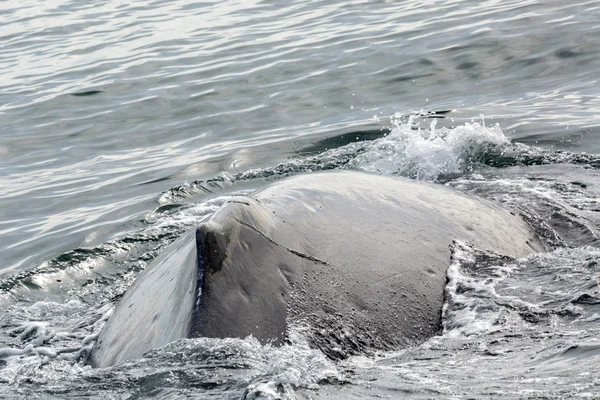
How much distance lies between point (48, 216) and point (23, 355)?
4.19 m

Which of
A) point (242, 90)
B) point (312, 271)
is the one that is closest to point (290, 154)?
point (242, 90)

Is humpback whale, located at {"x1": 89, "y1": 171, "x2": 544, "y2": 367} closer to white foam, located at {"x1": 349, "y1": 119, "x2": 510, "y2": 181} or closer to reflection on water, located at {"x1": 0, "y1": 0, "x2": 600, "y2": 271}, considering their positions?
white foam, located at {"x1": 349, "y1": 119, "x2": 510, "y2": 181}

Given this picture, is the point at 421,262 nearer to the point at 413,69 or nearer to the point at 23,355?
the point at 23,355

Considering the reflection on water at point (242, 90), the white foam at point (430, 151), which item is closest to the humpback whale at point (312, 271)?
the white foam at point (430, 151)

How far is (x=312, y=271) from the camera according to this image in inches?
157

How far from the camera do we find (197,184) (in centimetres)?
916

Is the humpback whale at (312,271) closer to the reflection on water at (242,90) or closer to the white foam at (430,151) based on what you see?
the white foam at (430,151)

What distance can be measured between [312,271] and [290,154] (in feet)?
20.1

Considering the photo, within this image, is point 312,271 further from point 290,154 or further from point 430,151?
point 290,154

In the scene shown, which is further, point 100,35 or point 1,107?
point 100,35

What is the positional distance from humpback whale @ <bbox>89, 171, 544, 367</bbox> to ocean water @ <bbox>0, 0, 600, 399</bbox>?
113 mm

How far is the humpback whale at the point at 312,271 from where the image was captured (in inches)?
142

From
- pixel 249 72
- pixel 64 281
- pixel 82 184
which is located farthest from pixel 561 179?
pixel 249 72

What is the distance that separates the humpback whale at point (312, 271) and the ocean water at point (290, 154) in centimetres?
11
